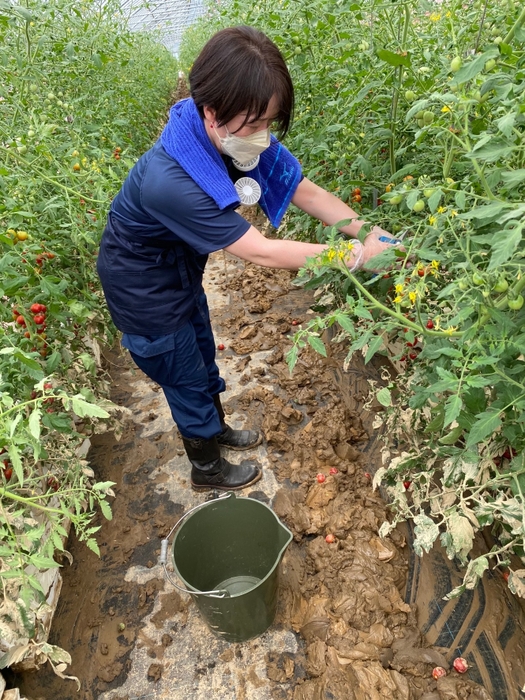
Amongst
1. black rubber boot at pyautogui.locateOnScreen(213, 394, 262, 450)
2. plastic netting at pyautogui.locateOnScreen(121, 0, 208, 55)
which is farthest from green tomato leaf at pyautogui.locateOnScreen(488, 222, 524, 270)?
plastic netting at pyautogui.locateOnScreen(121, 0, 208, 55)

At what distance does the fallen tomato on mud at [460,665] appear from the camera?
153 cm

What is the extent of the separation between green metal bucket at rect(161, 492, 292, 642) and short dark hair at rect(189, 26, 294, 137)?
4.41 ft

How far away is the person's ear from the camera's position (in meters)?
1.37

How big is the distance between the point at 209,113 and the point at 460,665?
1901 mm

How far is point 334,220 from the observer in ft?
5.72

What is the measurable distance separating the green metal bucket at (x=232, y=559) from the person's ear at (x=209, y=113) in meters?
1.32

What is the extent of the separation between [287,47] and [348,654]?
259 cm

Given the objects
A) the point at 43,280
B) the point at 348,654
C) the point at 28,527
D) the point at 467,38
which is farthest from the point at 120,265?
the point at 348,654

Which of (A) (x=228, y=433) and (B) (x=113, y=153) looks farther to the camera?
(B) (x=113, y=153)

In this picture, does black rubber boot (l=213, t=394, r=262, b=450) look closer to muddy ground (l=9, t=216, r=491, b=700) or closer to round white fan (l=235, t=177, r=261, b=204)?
muddy ground (l=9, t=216, r=491, b=700)

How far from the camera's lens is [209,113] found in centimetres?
139

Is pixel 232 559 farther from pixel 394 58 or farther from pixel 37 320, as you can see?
pixel 394 58

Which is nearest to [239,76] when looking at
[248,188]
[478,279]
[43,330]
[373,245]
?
[248,188]

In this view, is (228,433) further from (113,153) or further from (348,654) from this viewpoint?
(113,153)
